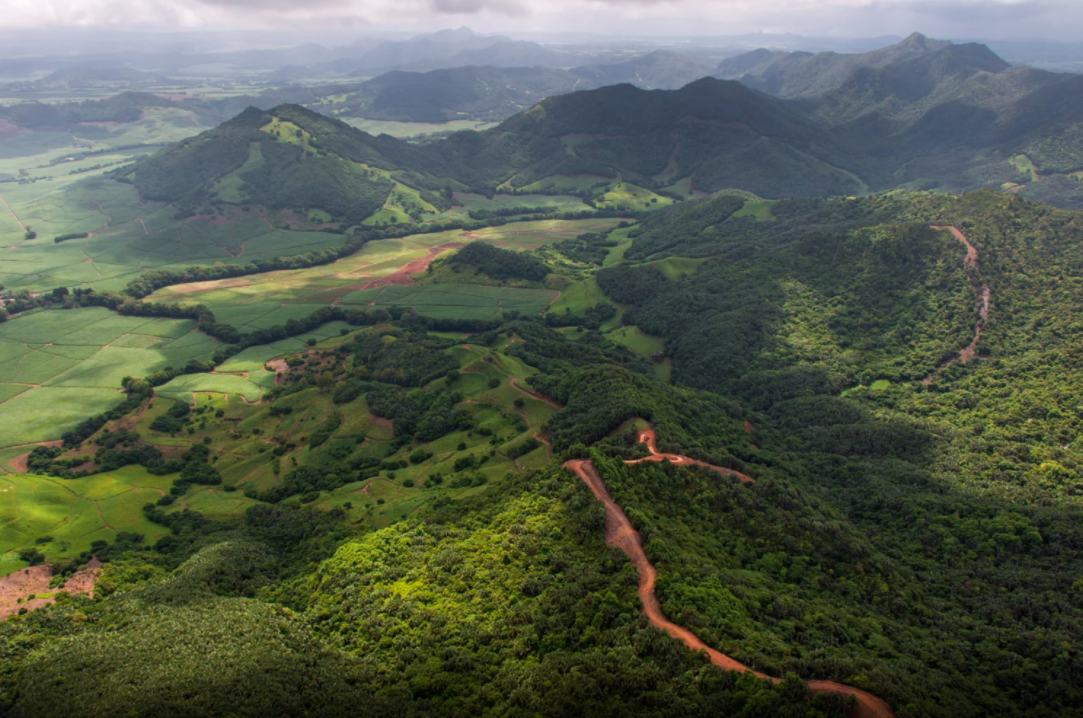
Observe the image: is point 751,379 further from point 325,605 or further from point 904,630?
point 325,605

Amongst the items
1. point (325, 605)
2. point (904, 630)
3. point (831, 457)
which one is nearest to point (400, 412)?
point (325, 605)

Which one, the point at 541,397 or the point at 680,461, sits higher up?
the point at 680,461

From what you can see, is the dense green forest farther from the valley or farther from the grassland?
the grassland

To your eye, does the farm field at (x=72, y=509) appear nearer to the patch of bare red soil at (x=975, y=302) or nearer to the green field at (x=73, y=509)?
the green field at (x=73, y=509)

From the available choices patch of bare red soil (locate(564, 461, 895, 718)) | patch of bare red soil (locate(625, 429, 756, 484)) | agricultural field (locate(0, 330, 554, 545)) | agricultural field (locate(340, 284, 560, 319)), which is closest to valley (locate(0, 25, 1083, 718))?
patch of bare red soil (locate(564, 461, 895, 718))

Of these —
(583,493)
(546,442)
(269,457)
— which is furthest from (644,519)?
(269,457)

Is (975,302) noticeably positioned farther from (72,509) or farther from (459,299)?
(72,509)
